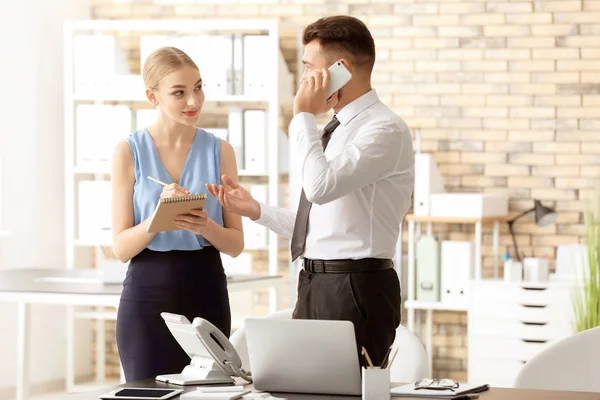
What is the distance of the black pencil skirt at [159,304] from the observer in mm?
2521

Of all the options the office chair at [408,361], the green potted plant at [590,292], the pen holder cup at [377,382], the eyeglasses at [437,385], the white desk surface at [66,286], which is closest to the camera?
the pen holder cup at [377,382]

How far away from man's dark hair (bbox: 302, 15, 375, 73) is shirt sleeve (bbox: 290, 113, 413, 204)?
172 mm

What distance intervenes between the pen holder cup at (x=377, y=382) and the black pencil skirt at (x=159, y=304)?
0.79m

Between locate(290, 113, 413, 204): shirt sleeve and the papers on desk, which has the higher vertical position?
locate(290, 113, 413, 204): shirt sleeve

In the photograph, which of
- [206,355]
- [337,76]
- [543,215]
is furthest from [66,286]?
[543,215]

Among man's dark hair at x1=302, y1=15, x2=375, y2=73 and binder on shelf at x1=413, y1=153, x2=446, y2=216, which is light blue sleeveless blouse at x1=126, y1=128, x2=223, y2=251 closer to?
man's dark hair at x1=302, y1=15, x2=375, y2=73

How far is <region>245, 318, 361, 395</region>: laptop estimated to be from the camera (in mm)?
1915

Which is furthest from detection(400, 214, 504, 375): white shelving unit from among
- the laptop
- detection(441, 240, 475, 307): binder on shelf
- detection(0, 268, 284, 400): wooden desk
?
the laptop

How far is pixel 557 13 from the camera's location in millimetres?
5727

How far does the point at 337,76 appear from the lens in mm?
2271

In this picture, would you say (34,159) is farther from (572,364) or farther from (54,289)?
(572,364)

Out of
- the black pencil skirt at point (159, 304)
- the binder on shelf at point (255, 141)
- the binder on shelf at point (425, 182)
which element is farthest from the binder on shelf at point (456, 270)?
the black pencil skirt at point (159, 304)

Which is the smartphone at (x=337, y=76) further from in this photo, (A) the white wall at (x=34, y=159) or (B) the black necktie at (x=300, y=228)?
(A) the white wall at (x=34, y=159)

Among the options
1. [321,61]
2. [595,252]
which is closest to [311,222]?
[321,61]
